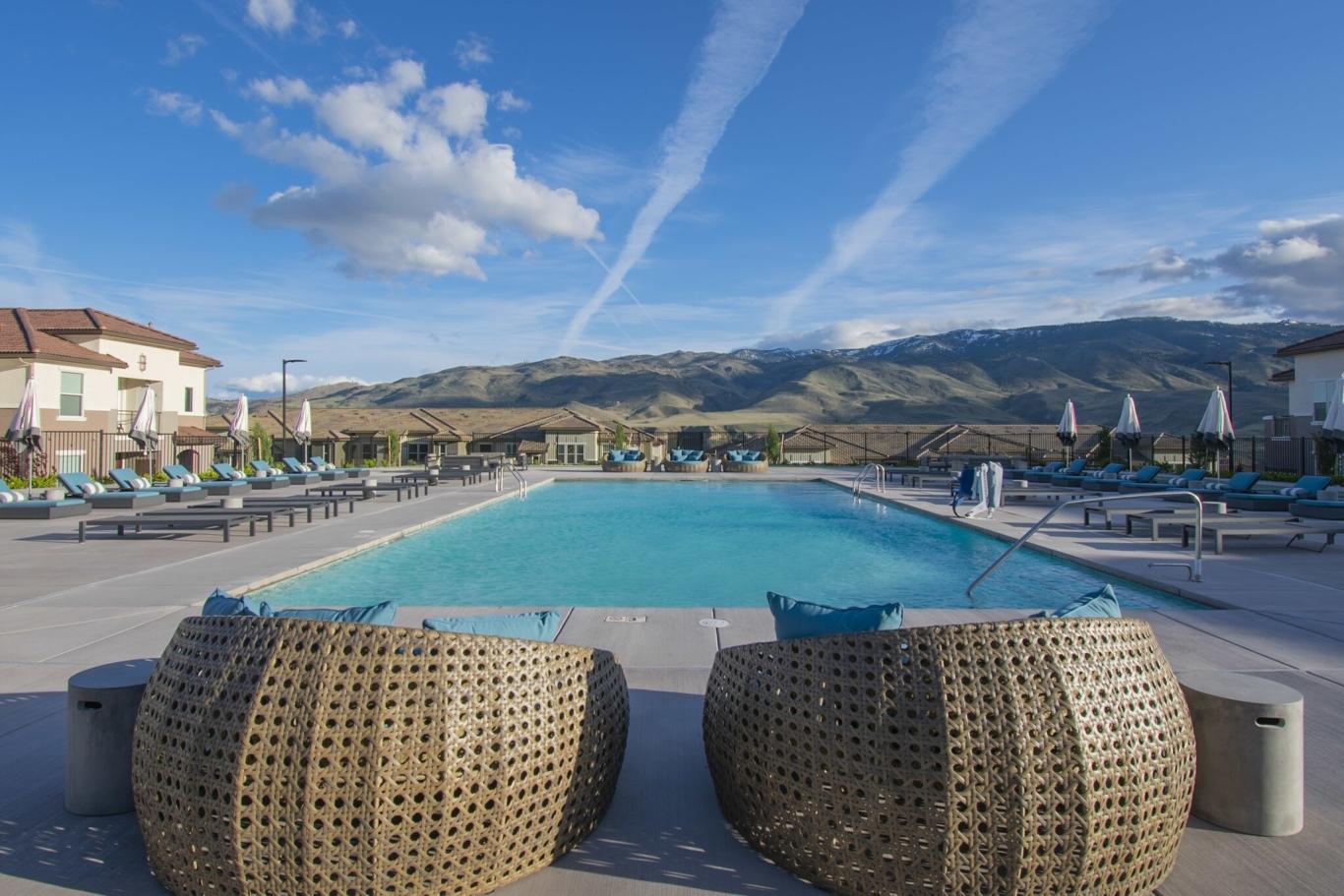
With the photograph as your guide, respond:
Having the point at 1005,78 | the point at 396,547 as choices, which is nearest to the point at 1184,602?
the point at 396,547

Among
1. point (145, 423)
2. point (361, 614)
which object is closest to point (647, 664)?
point (361, 614)

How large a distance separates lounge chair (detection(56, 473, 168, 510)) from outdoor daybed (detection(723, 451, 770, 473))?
18.6 meters

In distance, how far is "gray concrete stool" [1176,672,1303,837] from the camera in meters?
2.69

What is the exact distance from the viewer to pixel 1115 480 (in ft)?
61.3

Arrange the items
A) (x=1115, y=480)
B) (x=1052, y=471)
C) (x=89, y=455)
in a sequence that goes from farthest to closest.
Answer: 1. (x=1052, y=471)
2. (x=89, y=455)
3. (x=1115, y=480)

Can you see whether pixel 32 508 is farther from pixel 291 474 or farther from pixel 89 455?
pixel 89 455

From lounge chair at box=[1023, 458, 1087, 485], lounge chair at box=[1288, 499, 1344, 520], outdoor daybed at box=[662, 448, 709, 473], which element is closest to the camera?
lounge chair at box=[1288, 499, 1344, 520]

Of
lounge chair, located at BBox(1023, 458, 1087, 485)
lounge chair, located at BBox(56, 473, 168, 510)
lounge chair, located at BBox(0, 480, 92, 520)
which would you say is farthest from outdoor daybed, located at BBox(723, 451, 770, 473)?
lounge chair, located at BBox(0, 480, 92, 520)

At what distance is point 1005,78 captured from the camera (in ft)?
49.1

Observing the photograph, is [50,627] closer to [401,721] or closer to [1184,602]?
[401,721]

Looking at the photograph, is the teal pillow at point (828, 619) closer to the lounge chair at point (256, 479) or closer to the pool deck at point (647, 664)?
the pool deck at point (647, 664)

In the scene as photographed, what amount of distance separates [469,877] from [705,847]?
0.84 m

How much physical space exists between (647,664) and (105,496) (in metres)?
14.3

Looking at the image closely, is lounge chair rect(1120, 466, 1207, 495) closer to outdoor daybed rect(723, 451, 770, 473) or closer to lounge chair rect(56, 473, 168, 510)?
outdoor daybed rect(723, 451, 770, 473)
